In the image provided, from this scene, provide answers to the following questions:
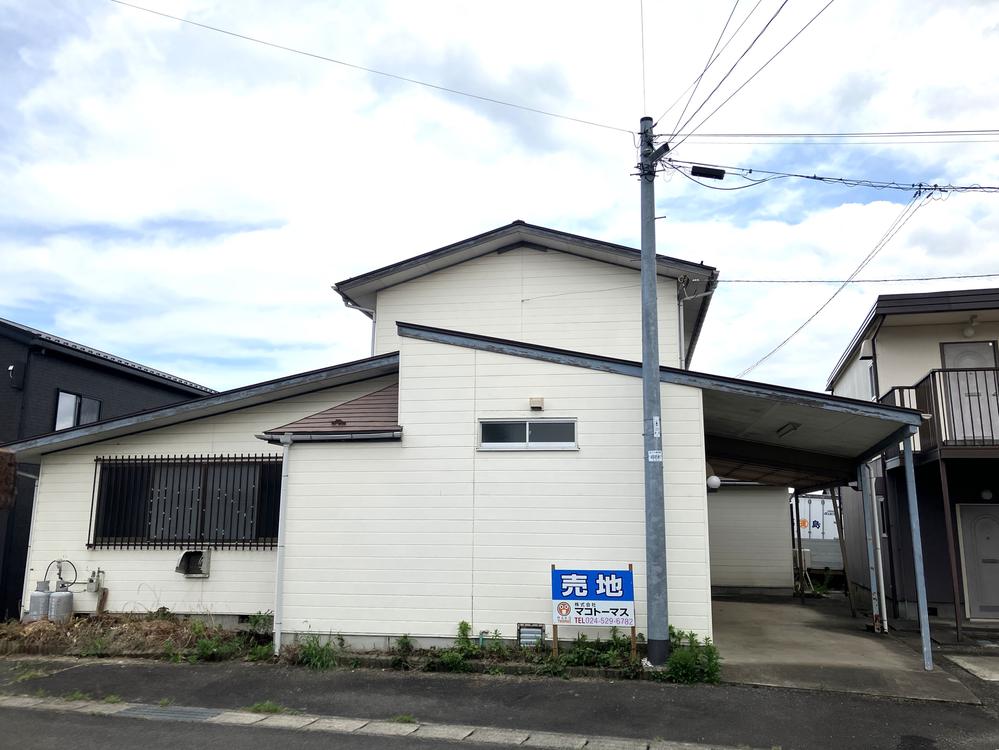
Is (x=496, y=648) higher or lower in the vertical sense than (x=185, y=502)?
lower

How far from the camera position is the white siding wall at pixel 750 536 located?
55.5 ft

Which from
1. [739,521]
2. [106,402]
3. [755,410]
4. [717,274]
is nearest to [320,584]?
[755,410]

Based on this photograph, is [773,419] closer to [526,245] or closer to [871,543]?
[871,543]

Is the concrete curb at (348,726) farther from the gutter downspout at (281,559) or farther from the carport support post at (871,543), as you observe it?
the carport support post at (871,543)

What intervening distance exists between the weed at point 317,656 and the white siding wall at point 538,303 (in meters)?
5.64

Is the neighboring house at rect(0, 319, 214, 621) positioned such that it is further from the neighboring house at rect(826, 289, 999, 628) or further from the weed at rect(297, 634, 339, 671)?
the neighboring house at rect(826, 289, 999, 628)

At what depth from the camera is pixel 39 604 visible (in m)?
9.88

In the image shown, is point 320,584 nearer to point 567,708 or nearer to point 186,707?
point 186,707

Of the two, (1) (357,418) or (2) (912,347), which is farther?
(2) (912,347)

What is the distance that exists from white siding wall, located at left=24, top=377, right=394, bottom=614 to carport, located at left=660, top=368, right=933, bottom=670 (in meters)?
4.86

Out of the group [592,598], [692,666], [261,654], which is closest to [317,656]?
[261,654]

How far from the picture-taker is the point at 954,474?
1191cm

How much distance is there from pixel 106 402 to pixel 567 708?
1208 centimetres

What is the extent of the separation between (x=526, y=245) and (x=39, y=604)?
916 centimetres
